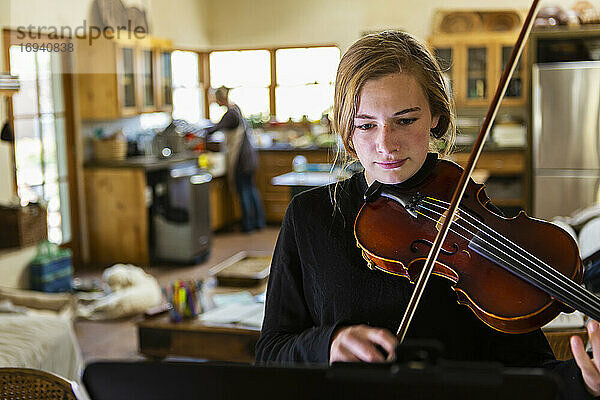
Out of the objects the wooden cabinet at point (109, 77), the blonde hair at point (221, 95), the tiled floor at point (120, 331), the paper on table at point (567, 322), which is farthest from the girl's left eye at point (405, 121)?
the blonde hair at point (221, 95)

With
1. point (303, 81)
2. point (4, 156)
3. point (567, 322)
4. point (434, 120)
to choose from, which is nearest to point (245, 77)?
point (303, 81)

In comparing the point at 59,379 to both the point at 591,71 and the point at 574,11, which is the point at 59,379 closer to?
the point at 591,71

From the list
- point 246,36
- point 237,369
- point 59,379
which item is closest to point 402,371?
point 237,369

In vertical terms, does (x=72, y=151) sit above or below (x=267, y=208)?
above

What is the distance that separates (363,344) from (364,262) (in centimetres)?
31

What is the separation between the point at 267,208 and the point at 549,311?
22.3ft

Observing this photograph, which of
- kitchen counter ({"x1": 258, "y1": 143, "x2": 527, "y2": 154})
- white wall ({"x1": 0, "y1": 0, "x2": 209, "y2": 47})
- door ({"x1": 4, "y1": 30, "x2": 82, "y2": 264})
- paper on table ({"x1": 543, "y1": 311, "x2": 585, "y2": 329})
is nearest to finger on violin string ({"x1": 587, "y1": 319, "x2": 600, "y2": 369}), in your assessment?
paper on table ({"x1": 543, "y1": 311, "x2": 585, "y2": 329})

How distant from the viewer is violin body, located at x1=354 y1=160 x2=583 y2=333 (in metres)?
1.06

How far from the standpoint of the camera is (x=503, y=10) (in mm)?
7375

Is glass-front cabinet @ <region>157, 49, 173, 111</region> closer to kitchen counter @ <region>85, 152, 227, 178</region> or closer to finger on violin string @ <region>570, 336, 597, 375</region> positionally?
kitchen counter @ <region>85, 152, 227, 178</region>

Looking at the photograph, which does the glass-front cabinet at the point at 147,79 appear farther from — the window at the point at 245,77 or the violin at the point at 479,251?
the violin at the point at 479,251

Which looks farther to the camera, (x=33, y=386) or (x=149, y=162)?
(x=149, y=162)

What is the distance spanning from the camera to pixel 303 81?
823cm

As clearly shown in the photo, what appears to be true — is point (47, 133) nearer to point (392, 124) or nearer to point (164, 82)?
point (164, 82)
